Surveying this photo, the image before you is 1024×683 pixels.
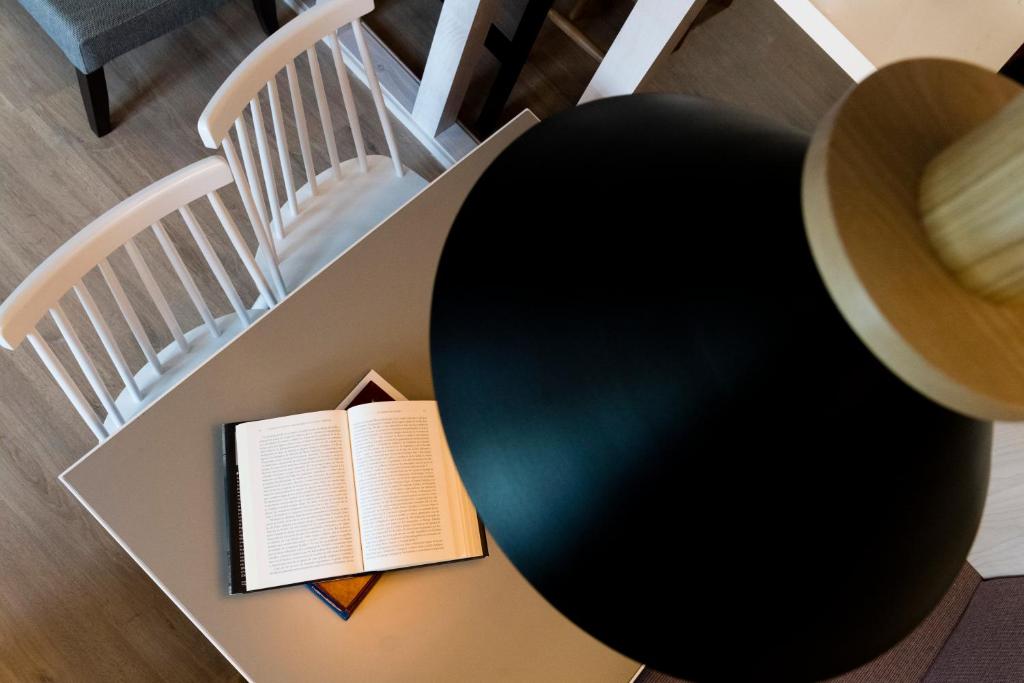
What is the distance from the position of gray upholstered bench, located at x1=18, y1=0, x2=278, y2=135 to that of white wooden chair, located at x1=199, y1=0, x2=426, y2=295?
0.49 metres

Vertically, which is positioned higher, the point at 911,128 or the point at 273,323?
the point at 911,128

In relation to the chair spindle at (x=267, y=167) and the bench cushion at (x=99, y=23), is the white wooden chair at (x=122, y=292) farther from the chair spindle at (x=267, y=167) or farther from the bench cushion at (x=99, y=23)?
the bench cushion at (x=99, y=23)

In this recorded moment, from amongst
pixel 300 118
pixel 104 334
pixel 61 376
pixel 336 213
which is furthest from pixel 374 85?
pixel 61 376

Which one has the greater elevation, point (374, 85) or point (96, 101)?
point (374, 85)

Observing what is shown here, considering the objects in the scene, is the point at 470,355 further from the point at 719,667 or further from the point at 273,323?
the point at 273,323

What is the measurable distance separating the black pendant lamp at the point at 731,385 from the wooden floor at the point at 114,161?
1941mm

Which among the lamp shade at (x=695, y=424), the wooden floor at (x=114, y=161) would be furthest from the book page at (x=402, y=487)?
the lamp shade at (x=695, y=424)

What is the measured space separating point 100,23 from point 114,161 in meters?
0.48

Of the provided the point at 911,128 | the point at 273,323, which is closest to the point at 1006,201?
the point at 911,128

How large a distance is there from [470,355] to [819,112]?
8.76ft

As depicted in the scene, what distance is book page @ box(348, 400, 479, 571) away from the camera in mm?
1437

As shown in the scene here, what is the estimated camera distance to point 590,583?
0.40 m

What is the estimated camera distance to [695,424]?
0.37 metres

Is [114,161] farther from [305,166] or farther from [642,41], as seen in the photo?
[642,41]
